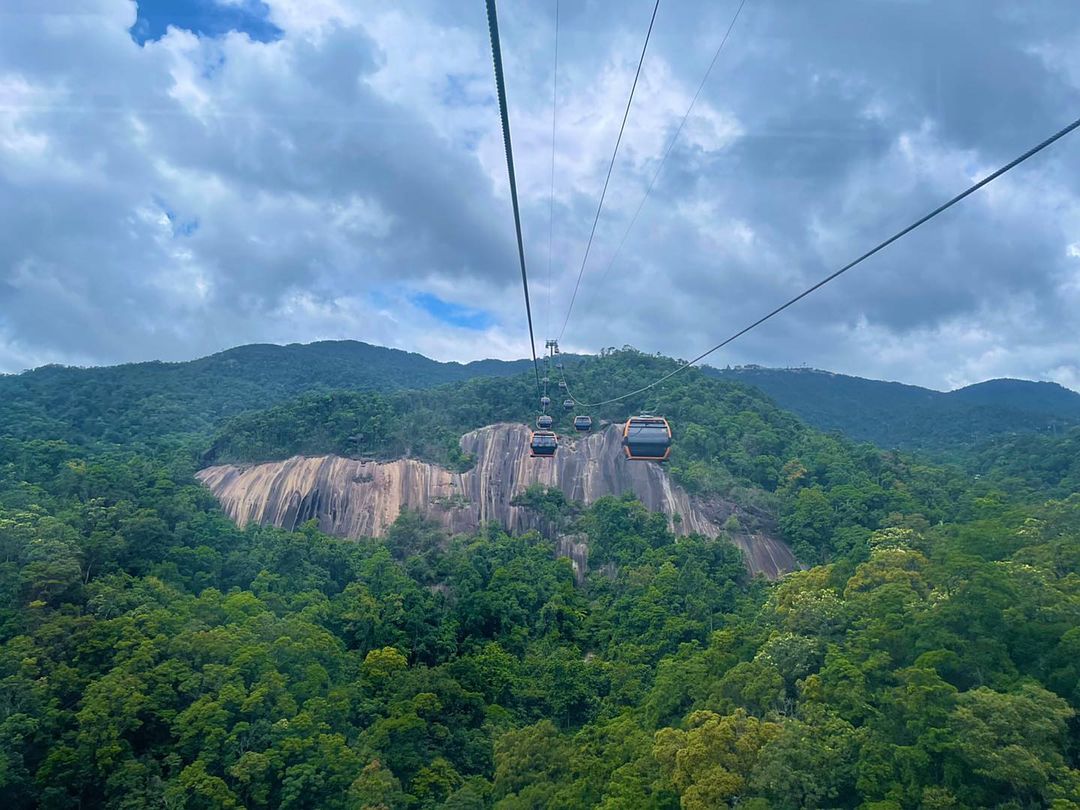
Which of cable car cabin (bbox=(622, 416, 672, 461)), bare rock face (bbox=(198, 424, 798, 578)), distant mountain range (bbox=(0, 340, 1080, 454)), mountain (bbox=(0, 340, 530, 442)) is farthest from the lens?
distant mountain range (bbox=(0, 340, 1080, 454))

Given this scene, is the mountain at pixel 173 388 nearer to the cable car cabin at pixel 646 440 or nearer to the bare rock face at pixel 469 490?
the bare rock face at pixel 469 490

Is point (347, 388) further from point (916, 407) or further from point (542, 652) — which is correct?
point (916, 407)

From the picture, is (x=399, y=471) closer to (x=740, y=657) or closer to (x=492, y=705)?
(x=492, y=705)

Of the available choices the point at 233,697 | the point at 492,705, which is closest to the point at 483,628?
the point at 492,705

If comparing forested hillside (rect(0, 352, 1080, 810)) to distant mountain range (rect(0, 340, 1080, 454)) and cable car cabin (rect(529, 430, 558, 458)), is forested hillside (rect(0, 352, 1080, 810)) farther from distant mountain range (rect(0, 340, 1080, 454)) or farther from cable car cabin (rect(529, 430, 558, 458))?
distant mountain range (rect(0, 340, 1080, 454))

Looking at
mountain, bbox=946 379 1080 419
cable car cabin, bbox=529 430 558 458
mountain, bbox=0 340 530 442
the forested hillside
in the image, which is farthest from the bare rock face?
mountain, bbox=946 379 1080 419

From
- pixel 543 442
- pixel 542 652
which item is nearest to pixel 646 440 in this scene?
pixel 543 442

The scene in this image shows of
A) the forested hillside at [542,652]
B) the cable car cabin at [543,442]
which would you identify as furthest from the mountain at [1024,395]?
the cable car cabin at [543,442]
